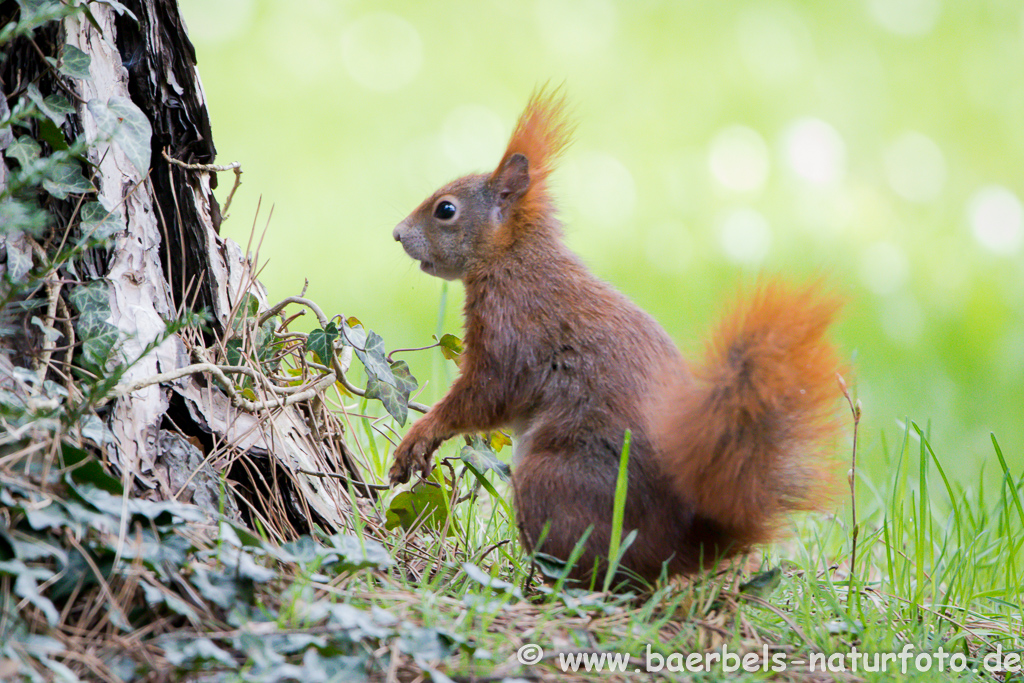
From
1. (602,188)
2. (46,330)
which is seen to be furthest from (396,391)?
(602,188)

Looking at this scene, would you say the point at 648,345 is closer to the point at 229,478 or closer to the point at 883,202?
the point at 229,478

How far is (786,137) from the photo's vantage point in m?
5.59

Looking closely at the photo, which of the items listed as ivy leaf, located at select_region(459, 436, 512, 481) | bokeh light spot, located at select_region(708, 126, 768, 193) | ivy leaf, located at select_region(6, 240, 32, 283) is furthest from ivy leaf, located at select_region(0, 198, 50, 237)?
bokeh light spot, located at select_region(708, 126, 768, 193)

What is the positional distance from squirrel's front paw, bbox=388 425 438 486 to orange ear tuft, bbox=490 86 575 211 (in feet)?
2.33

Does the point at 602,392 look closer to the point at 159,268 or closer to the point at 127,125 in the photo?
the point at 159,268

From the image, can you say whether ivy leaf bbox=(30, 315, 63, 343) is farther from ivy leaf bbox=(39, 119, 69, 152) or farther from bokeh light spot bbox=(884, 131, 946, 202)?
bokeh light spot bbox=(884, 131, 946, 202)

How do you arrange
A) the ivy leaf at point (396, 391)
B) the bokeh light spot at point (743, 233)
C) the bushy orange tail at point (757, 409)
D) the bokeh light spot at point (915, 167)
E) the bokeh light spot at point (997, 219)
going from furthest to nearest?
the bokeh light spot at point (915, 167)
the bokeh light spot at point (997, 219)
the bokeh light spot at point (743, 233)
the ivy leaf at point (396, 391)
the bushy orange tail at point (757, 409)

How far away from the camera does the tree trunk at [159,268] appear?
178 cm

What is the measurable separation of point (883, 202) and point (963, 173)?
0.51 metres

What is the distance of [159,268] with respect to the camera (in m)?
1.98

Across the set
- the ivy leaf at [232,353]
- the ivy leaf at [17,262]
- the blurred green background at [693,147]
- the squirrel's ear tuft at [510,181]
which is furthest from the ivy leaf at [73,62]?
the blurred green background at [693,147]

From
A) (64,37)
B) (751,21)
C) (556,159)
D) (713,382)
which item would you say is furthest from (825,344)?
(751,21)

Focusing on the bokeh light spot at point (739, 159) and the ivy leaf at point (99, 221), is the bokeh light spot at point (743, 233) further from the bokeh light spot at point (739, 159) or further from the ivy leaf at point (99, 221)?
the ivy leaf at point (99, 221)

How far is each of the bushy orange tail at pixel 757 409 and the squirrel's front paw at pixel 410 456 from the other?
68cm
